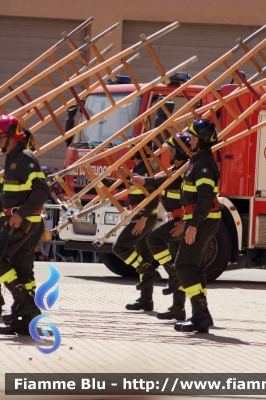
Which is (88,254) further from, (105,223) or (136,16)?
(136,16)

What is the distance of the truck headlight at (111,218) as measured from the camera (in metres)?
13.7

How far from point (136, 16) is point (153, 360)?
47.8 feet

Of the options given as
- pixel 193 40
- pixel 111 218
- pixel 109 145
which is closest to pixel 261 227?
pixel 111 218

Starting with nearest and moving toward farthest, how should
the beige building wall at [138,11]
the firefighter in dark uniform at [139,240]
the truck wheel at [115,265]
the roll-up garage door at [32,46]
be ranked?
1. the firefighter in dark uniform at [139,240]
2. the truck wheel at [115,265]
3. the beige building wall at [138,11]
4. the roll-up garage door at [32,46]

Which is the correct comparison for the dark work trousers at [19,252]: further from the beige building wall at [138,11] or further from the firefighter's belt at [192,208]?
the beige building wall at [138,11]

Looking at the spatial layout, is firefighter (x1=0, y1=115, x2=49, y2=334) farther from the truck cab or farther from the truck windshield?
the truck windshield

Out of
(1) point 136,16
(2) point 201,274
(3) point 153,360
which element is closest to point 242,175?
(2) point 201,274

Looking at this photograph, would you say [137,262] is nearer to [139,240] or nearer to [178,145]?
[139,240]

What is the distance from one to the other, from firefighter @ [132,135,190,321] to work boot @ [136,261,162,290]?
0.33 m

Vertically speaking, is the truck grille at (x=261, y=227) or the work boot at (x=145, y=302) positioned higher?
the truck grille at (x=261, y=227)

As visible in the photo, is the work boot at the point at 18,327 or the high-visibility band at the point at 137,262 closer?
the work boot at the point at 18,327

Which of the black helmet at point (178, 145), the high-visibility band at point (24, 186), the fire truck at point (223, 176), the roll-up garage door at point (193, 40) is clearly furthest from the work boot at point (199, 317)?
the roll-up garage door at point (193, 40)

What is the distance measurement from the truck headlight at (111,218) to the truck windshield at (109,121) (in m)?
1.04

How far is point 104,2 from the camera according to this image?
21094mm
